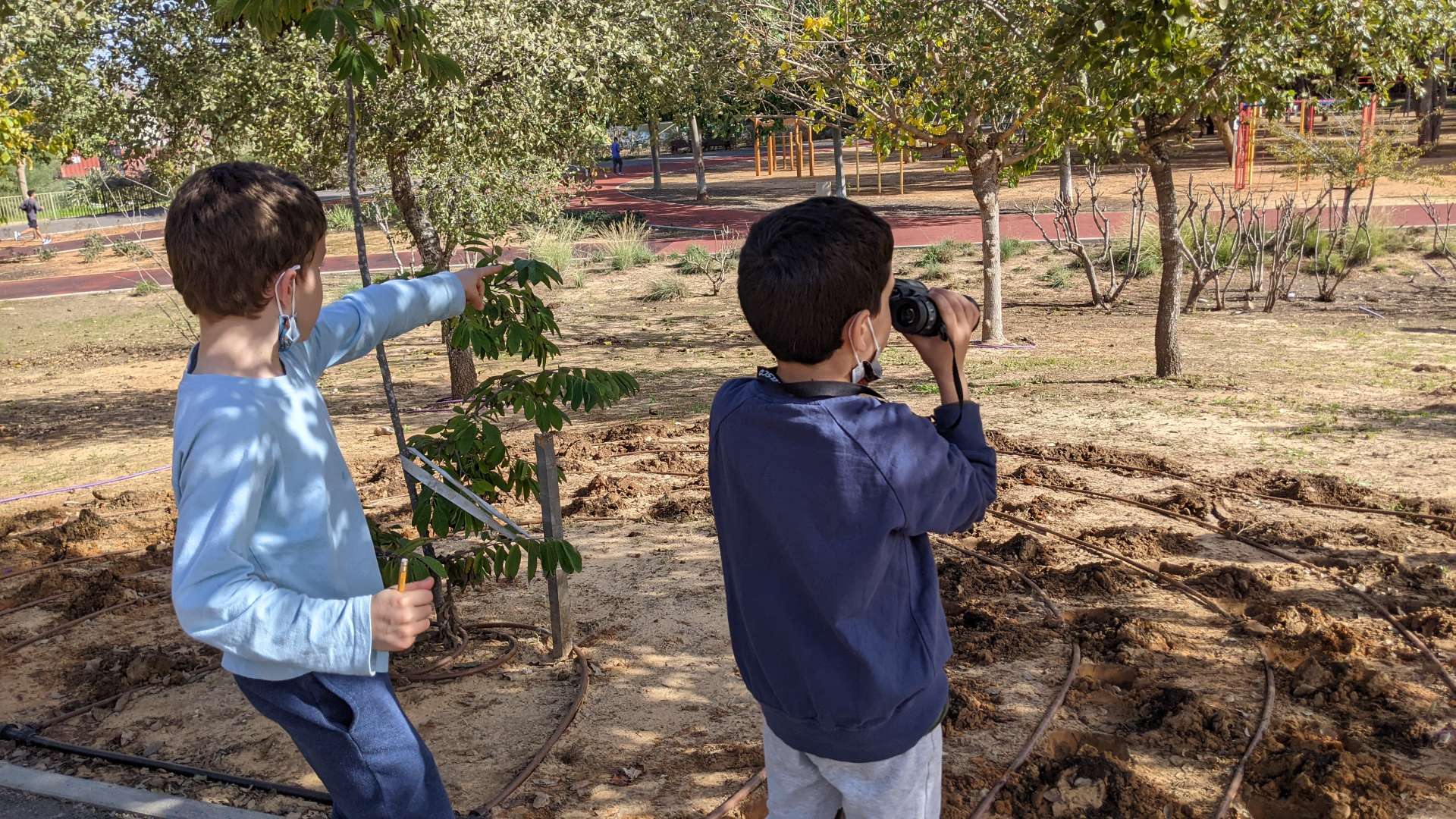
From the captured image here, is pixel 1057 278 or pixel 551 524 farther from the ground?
pixel 551 524

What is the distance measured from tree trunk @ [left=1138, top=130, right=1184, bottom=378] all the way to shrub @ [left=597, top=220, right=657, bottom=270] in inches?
451

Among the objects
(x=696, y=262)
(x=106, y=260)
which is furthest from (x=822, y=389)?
(x=106, y=260)

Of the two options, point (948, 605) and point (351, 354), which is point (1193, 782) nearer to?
point (948, 605)

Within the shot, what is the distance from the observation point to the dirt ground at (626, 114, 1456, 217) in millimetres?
Result: 24406

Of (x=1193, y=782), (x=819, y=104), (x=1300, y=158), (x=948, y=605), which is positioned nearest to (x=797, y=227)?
(x=1193, y=782)

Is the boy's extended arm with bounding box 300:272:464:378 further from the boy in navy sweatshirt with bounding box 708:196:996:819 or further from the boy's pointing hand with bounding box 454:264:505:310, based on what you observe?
the boy in navy sweatshirt with bounding box 708:196:996:819

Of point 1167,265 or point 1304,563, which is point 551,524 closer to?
point 1304,563

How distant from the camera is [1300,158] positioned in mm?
18516

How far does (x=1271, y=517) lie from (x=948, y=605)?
6.96 ft

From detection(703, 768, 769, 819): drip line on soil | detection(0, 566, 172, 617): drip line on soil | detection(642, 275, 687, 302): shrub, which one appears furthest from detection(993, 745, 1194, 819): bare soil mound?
detection(642, 275, 687, 302): shrub

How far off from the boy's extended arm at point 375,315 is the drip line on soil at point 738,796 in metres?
1.61

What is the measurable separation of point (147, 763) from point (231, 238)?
2.66 metres

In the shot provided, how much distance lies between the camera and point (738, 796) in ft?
11.0

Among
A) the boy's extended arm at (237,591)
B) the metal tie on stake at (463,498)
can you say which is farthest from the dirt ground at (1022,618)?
the boy's extended arm at (237,591)
